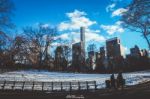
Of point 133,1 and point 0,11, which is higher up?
point 0,11

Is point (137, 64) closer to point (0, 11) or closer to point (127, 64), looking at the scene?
point (127, 64)

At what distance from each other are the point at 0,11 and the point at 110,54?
64.8 m

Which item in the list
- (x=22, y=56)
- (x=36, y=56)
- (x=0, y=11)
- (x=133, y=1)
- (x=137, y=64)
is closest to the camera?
(x=133, y=1)

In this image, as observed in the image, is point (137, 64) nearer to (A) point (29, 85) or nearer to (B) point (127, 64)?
(B) point (127, 64)

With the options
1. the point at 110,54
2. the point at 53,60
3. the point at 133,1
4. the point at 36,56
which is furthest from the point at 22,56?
the point at 133,1

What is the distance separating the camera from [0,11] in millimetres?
41406

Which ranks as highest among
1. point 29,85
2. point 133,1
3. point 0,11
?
point 0,11

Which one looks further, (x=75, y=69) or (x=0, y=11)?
(x=75, y=69)

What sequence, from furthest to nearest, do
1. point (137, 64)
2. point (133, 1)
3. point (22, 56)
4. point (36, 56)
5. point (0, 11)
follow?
1. point (137, 64)
2. point (36, 56)
3. point (22, 56)
4. point (0, 11)
5. point (133, 1)

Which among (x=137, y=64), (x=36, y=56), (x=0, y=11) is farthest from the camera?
(x=137, y=64)

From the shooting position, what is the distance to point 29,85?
4288 cm

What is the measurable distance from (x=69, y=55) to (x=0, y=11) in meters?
61.0

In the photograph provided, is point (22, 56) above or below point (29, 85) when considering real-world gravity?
above

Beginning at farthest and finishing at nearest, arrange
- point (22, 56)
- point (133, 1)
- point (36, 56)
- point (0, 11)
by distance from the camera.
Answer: point (36, 56)
point (22, 56)
point (0, 11)
point (133, 1)
